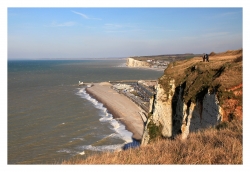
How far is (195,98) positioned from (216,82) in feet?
6.06

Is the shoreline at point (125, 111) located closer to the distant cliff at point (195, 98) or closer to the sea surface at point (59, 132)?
the sea surface at point (59, 132)

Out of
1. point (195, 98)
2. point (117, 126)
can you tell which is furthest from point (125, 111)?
point (195, 98)

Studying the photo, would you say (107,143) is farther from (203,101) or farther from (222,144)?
(222,144)

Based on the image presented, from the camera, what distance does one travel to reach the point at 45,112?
35.8m

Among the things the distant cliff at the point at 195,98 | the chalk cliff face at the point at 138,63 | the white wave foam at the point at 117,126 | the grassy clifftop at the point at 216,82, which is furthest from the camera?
the chalk cliff face at the point at 138,63

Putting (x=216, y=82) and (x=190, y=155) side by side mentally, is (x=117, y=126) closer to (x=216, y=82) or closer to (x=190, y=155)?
(x=216, y=82)

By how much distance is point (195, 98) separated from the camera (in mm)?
13055

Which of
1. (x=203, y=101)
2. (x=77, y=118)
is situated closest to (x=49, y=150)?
(x=77, y=118)

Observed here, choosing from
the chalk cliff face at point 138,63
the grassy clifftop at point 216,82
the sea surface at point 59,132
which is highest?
the chalk cliff face at point 138,63

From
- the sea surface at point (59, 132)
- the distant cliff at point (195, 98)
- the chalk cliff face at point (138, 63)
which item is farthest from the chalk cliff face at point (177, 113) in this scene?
the chalk cliff face at point (138, 63)

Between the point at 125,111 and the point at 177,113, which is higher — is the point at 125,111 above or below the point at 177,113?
below

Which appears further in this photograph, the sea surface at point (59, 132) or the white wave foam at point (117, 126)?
the white wave foam at point (117, 126)

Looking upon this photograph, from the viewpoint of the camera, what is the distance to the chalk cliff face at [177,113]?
11898 mm
